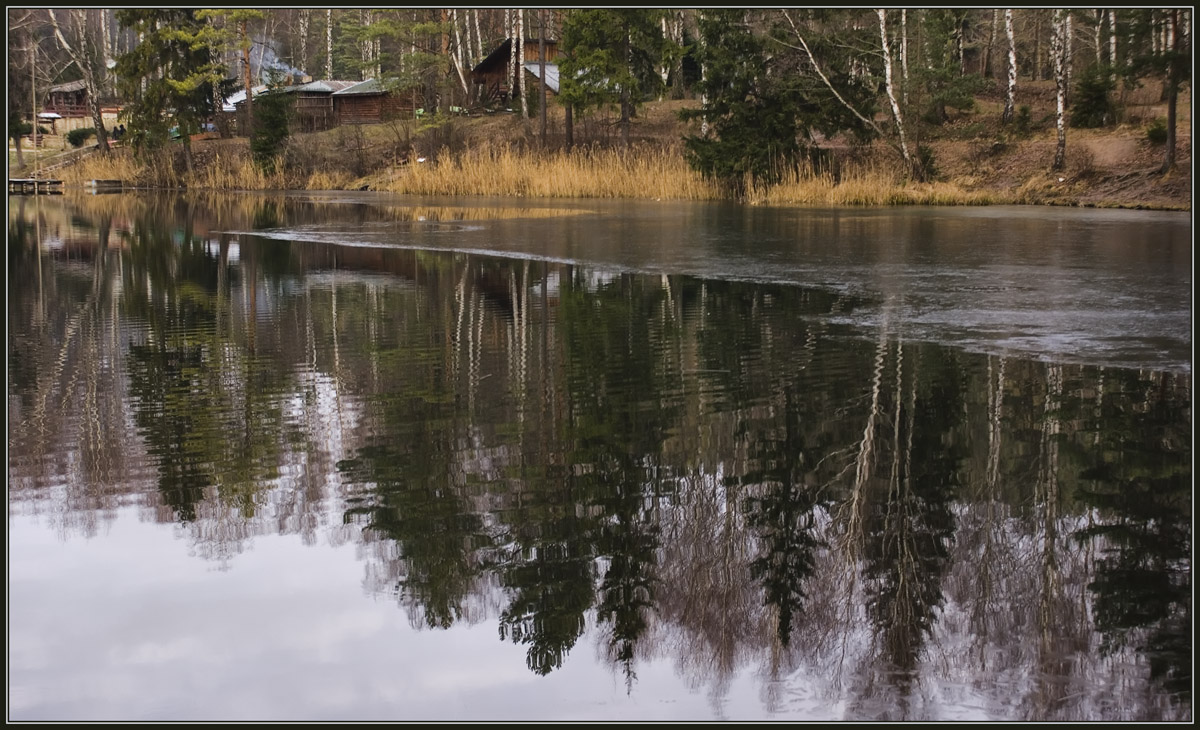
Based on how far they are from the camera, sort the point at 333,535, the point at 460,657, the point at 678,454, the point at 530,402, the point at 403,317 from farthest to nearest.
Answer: the point at 403,317, the point at 530,402, the point at 678,454, the point at 333,535, the point at 460,657

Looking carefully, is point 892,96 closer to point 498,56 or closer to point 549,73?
point 549,73

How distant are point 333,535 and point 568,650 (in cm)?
153

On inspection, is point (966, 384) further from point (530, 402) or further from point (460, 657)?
point (460, 657)

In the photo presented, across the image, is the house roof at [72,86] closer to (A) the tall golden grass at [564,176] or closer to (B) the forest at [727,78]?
(B) the forest at [727,78]

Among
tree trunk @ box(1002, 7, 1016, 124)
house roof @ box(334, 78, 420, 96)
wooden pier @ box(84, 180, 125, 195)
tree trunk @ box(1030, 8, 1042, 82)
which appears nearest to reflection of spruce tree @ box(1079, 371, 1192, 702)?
tree trunk @ box(1002, 7, 1016, 124)

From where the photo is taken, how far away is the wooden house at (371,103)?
218ft

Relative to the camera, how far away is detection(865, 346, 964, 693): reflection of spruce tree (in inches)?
171

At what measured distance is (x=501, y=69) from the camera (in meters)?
64.8

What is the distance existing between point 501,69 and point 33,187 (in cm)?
2587

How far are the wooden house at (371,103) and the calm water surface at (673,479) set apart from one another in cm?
5443

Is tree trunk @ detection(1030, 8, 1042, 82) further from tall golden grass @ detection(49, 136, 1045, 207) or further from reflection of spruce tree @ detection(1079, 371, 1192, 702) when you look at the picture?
reflection of spruce tree @ detection(1079, 371, 1192, 702)

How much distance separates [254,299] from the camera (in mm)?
13656

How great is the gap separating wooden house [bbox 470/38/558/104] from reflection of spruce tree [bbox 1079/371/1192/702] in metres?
56.4

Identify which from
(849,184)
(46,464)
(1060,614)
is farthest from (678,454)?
(849,184)
